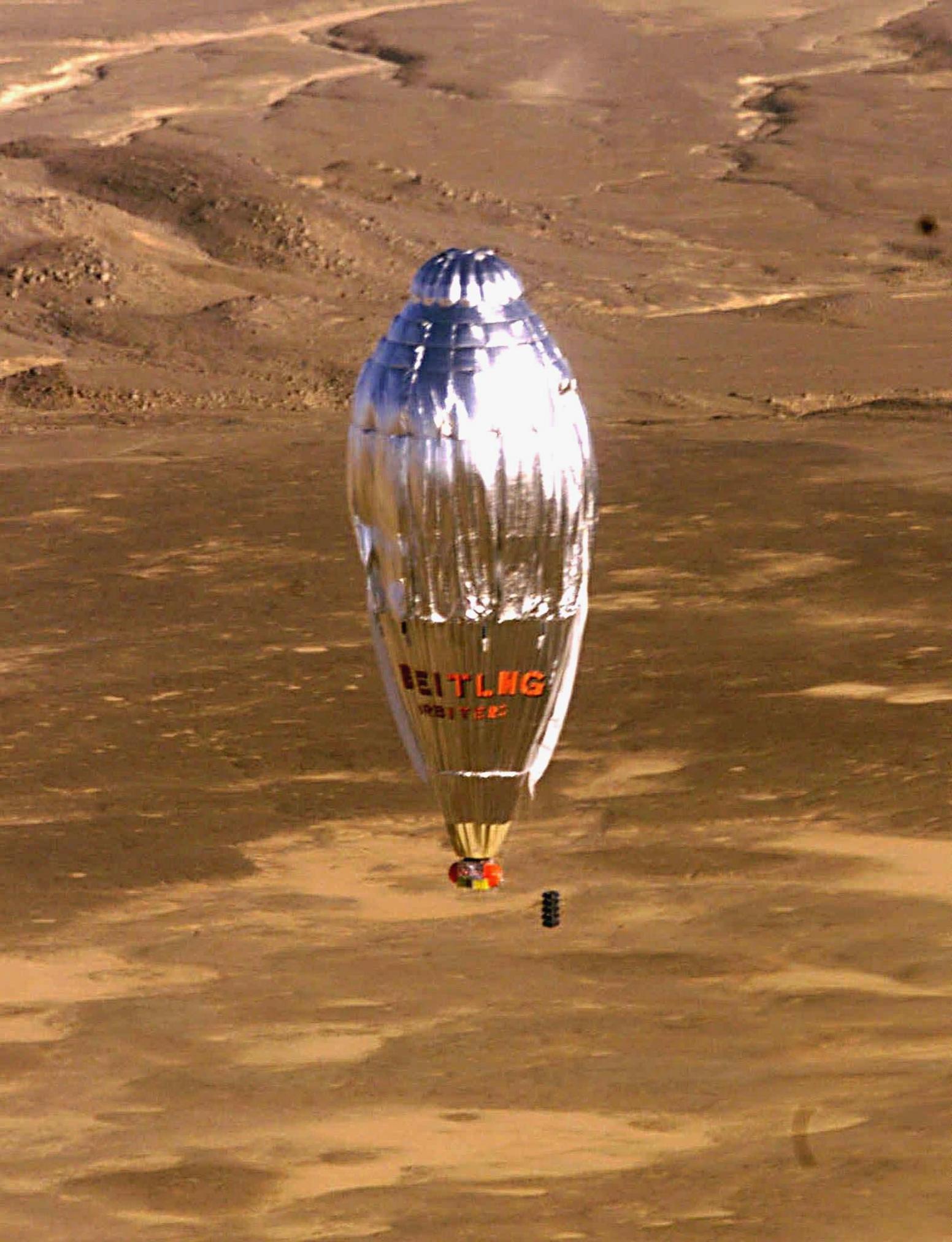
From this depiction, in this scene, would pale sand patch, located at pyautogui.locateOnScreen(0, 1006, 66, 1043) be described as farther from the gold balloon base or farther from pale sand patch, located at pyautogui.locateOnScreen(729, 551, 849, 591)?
pale sand patch, located at pyautogui.locateOnScreen(729, 551, 849, 591)

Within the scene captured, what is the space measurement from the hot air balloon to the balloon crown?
2cm

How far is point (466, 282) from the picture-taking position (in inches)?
907

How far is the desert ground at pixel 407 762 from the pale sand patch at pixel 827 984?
71 mm

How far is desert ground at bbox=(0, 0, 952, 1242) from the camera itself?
905 inches

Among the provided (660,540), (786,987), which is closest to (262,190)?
(660,540)

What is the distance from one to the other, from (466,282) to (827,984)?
26.1 feet

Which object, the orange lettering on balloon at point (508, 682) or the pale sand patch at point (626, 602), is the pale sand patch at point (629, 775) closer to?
the pale sand patch at point (626, 602)

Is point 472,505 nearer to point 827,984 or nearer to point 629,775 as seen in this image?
point 827,984

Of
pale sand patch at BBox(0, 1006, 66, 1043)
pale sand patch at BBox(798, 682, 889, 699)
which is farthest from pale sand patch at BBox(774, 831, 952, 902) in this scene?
pale sand patch at BBox(0, 1006, 66, 1043)

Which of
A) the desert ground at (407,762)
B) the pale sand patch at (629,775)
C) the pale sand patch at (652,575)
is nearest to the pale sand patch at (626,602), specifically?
the desert ground at (407,762)

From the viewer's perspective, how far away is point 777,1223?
70.0 ft

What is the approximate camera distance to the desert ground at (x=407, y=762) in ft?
75.4

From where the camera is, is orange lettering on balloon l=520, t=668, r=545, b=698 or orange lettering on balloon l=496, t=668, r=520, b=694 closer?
orange lettering on balloon l=496, t=668, r=520, b=694

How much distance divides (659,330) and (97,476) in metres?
15.0
